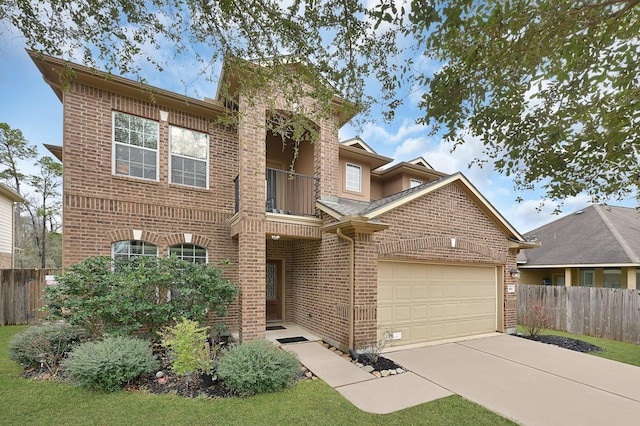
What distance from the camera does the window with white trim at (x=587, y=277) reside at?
545 inches

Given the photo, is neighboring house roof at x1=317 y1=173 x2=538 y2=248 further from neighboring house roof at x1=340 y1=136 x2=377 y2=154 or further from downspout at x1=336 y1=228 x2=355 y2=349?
neighboring house roof at x1=340 y1=136 x2=377 y2=154

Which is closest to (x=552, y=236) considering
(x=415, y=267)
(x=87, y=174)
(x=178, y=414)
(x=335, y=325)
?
(x=415, y=267)

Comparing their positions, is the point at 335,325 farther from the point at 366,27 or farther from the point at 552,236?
the point at 552,236

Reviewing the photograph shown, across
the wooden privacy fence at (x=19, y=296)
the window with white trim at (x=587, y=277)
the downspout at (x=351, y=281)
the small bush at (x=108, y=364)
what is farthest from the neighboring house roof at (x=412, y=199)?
the wooden privacy fence at (x=19, y=296)

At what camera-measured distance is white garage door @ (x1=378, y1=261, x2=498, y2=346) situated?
7.57 meters

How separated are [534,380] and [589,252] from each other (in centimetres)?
1145

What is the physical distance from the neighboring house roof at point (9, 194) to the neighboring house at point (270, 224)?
1212cm

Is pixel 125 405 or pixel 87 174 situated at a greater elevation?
pixel 87 174

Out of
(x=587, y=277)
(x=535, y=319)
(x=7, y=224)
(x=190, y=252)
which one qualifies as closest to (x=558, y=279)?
(x=587, y=277)

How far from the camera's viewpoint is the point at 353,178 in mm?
11469

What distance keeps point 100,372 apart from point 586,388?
8.43 m

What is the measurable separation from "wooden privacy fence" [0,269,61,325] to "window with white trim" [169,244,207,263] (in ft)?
20.5

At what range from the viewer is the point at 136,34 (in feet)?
13.6

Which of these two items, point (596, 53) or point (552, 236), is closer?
point (596, 53)
